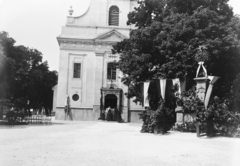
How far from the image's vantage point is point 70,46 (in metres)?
34.3

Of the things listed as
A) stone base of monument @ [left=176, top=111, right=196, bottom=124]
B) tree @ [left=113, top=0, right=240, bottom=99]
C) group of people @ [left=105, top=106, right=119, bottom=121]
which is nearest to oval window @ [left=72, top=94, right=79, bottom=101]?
group of people @ [left=105, top=106, right=119, bottom=121]

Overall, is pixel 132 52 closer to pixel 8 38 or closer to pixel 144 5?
pixel 144 5

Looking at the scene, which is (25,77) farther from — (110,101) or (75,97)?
(110,101)

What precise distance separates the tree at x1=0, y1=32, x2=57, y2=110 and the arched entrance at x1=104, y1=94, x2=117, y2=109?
428 inches

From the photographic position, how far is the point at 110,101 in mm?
34406

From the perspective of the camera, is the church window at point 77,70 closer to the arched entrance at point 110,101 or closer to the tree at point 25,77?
the arched entrance at point 110,101

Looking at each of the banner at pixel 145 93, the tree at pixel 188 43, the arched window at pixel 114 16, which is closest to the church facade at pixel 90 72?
the arched window at pixel 114 16

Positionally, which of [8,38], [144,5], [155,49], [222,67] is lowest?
[222,67]

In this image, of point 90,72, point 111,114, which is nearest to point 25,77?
point 90,72

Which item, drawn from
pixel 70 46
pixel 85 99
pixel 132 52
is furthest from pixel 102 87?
pixel 132 52

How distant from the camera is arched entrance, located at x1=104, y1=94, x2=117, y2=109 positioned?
33.8 metres

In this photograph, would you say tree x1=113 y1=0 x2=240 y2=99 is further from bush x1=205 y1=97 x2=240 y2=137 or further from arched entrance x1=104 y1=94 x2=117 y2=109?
arched entrance x1=104 y1=94 x2=117 y2=109

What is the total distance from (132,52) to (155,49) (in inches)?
83.2

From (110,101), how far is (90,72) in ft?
14.4
